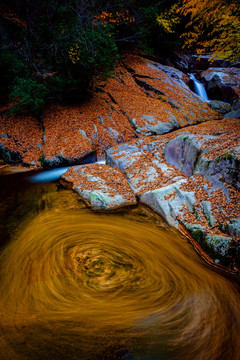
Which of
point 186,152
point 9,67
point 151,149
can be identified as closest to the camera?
point 186,152

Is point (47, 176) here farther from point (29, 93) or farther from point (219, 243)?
point (219, 243)

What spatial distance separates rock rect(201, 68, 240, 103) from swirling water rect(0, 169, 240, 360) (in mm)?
15594

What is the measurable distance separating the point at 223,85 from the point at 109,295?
59.0 ft

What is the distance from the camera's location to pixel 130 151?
7.65 metres

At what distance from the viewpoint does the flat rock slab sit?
5469 millimetres

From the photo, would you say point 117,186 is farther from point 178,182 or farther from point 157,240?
point 157,240

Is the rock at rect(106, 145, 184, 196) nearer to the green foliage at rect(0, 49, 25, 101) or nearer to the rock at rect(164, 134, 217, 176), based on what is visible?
the rock at rect(164, 134, 217, 176)

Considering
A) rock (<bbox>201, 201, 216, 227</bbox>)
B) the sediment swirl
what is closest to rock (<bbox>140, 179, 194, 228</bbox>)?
rock (<bbox>201, 201, 216, 227</bbox>)

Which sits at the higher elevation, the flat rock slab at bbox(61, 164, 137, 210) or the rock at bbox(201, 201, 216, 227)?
the flat rock slab at bbox(61, 164, 137, 210)

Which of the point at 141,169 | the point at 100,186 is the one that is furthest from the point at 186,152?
the point at 100,186

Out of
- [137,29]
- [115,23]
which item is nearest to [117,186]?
[115,23]

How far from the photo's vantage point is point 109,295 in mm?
2783

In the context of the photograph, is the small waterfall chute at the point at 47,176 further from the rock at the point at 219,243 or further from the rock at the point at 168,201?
the rock at the point at 219,243

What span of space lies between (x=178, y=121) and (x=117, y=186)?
799 centimetres
